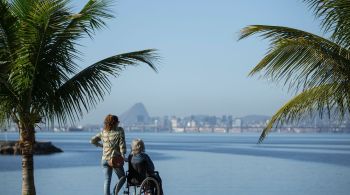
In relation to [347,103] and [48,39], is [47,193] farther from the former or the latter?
[347,103]

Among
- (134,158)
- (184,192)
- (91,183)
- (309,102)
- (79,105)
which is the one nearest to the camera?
(309,102)

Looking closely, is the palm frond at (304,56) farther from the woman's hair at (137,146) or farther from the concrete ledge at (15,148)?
the concrete ledge at (15,148)

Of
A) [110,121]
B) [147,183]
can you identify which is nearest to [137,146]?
[110,121]

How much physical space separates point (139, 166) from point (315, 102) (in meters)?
Answer: 3.59

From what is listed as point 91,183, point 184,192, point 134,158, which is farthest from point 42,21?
point 91,183

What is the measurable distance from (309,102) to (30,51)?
5.49 metres

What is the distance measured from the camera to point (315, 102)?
10.8 meters

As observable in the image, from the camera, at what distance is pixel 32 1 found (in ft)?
43.5

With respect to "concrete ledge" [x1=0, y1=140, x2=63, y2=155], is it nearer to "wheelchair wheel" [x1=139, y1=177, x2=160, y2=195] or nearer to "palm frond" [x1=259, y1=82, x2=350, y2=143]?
"wheelchair wheel" [x1=139, y1=177, x2=160, y2=195]

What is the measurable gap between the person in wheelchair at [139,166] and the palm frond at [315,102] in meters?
2.55

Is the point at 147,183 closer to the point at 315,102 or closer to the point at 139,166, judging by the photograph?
the point at 139,166

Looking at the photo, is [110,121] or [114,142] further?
[114,142]

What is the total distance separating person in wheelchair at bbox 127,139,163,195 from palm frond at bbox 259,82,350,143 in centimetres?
255

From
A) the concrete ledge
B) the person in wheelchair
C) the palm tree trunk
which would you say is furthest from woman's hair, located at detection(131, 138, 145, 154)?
the concrete ledge
